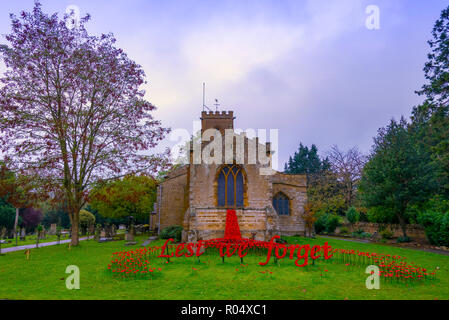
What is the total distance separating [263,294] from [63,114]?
19167 mm

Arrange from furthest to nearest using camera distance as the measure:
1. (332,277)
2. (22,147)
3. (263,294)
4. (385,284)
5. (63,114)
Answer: (63,114) < (22,147) < (332,277) < (385,284) < (263,294)

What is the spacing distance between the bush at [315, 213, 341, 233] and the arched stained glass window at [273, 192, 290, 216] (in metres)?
8.84

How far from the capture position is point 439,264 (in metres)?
15.0

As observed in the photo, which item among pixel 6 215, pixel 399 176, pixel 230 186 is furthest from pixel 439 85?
pixel 6 215

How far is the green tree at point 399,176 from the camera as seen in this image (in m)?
25.1

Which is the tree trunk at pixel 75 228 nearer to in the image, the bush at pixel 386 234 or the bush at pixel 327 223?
the bush at pixel 386 234

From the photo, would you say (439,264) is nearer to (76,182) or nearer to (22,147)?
(76,182)

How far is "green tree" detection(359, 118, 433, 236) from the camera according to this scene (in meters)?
25.1

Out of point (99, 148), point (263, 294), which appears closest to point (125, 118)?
point (99, 148)

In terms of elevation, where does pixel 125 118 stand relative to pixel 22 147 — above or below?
above

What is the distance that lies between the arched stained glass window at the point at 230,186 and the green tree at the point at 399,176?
12960 mm

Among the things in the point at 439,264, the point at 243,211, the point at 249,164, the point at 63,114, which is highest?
the point at 63,114

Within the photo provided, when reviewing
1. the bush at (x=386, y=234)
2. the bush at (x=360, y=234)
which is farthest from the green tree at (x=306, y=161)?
the bush at (x=386, y=234)
